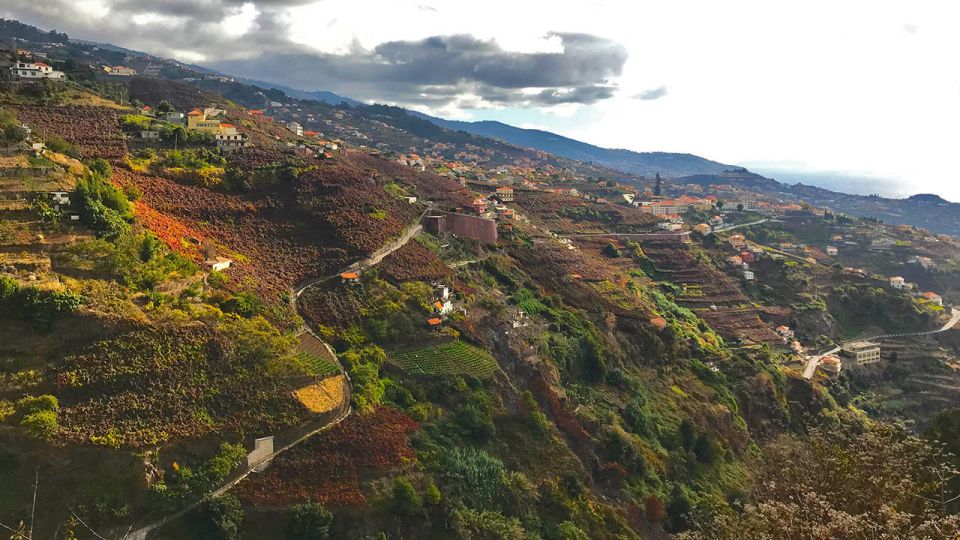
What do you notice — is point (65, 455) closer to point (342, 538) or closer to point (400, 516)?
point (342, 538)

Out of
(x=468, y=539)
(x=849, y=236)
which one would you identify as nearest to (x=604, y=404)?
(x=468, y=539)

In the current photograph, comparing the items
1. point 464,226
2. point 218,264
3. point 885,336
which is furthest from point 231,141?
point 885,336

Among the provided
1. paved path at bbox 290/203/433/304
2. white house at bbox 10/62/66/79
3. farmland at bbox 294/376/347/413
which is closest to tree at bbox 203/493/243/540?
farmland at bbox 294/376/347/413

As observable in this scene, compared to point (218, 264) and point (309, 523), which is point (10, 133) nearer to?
point (218, 264)

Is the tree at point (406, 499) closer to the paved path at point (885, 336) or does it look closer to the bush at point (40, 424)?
the bush at point (40, 424)

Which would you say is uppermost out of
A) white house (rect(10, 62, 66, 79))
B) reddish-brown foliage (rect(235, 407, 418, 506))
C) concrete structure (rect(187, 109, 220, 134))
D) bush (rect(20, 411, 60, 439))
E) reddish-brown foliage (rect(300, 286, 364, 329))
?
white house (rect(10, 62, 66, 79))

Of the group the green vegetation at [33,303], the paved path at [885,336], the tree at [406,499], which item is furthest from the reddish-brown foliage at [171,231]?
the paved path at [885,336]

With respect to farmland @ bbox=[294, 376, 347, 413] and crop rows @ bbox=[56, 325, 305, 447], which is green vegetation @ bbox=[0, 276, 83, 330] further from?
farmland @ bbox=[294, 376, 347, 413]
